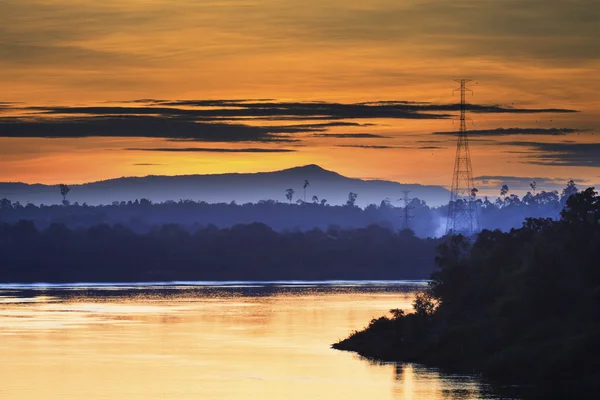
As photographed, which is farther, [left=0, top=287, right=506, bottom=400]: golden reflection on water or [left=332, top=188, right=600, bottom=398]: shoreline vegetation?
[left=332, top=188, right=600, bottom=398]: shoreline vegetation

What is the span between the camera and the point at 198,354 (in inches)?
3718

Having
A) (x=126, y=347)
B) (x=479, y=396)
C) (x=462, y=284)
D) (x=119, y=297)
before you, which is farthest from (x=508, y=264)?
(x=119, y=297)

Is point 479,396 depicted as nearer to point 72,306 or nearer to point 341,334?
point 341,334

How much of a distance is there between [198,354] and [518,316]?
87.1ft

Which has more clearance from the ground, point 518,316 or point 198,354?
point 518,316

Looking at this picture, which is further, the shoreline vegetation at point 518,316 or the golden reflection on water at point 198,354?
the shoreline vegetation at point 518,316

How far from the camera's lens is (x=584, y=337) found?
240 feet

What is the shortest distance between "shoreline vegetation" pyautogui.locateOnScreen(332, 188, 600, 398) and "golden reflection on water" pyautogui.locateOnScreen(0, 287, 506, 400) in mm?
3560

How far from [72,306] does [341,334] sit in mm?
57448

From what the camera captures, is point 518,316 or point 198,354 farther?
point 198,354

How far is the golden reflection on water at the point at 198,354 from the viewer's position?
72438 millimetres

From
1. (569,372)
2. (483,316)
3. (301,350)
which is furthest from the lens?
(301,350)

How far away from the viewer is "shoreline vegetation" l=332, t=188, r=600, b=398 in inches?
2876

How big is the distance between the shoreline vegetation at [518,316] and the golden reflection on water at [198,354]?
3.56 meters
